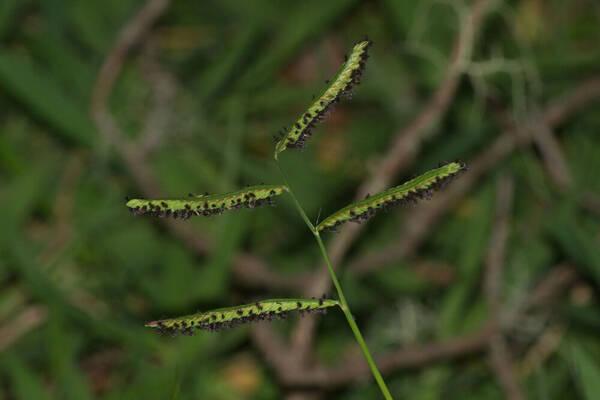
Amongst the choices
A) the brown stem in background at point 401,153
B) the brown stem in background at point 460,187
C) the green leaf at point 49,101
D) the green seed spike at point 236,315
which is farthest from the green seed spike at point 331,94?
the green leaf at point 49,101

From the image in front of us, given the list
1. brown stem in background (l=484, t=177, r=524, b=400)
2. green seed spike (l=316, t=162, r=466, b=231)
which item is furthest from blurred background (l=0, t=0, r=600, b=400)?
green seed spike (l=316, t=162, r=466, b=231)

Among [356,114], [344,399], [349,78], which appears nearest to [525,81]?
[356,114]

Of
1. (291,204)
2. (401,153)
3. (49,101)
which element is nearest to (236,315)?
(401,153)

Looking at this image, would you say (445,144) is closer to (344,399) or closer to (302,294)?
(302,294)

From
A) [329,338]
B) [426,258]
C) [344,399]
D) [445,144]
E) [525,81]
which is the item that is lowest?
[344,399]

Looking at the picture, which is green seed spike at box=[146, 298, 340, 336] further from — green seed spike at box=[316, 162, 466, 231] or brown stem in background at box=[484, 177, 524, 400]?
brown stem in background at box=[484, 177, 524, 400]

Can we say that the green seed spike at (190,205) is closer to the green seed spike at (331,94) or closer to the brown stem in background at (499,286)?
the green seed spike at (331,94)
